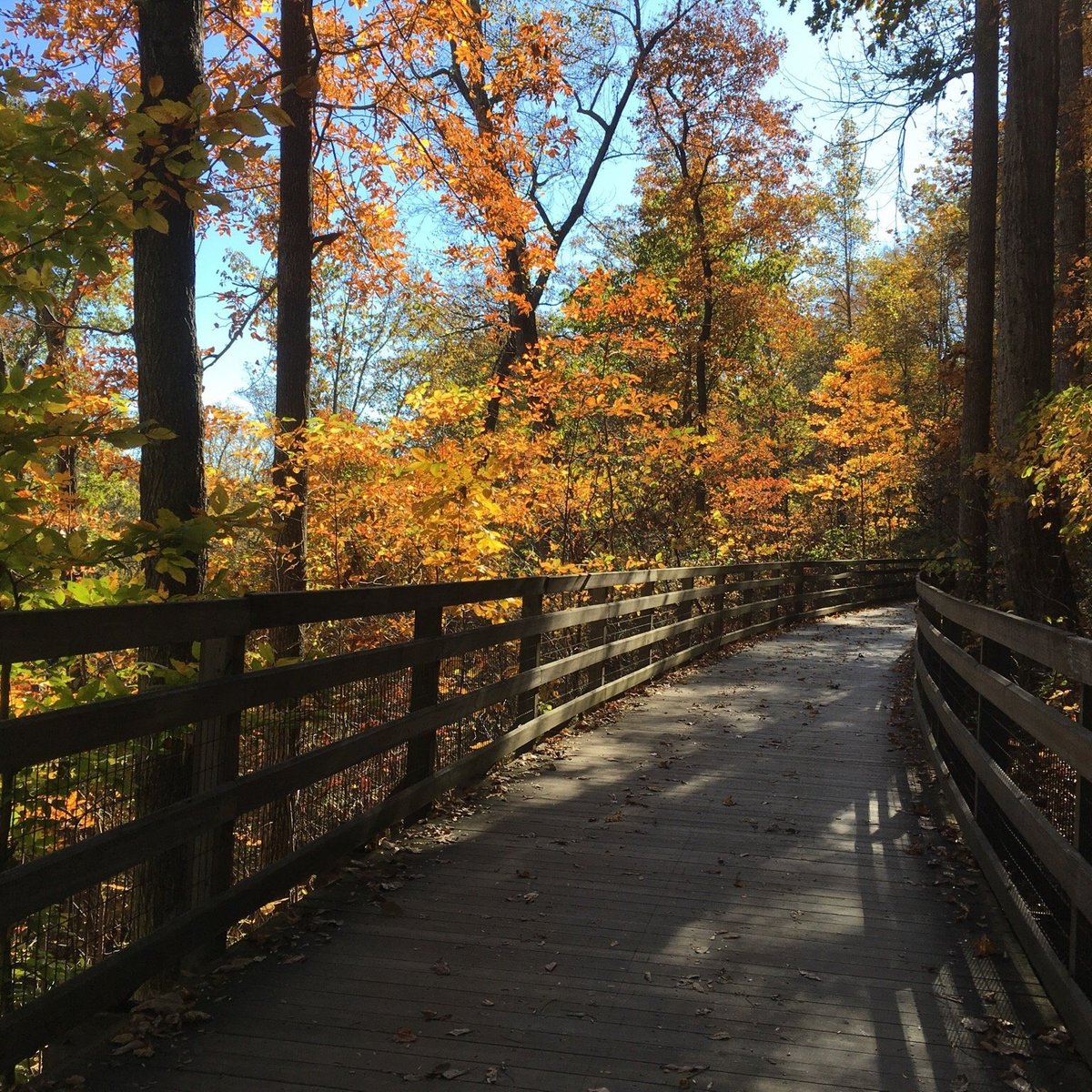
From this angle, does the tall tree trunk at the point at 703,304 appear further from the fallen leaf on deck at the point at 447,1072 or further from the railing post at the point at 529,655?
Answer: the fallen leaf on deck at the point at 447,1072

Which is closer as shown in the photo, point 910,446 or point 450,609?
point 450,609

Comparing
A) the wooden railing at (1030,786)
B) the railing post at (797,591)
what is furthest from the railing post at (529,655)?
the railing post at (797,591)

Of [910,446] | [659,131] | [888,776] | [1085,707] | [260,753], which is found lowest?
[888,776]

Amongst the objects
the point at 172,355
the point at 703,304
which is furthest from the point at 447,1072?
the point at 703,304

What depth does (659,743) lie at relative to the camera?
8.41 m

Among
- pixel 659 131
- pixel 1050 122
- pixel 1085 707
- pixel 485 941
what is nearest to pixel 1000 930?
pixel 1085 707

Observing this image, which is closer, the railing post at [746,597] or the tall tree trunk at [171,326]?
the tall tree trunk at [171,326]

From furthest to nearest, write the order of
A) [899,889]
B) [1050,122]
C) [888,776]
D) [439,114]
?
[439,114] → [1050,122] → [888,776] → [899,889]

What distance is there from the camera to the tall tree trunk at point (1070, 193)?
1523cm

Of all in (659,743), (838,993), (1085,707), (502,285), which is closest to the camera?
(1085,707)

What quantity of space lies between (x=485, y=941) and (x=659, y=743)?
14.8 ft

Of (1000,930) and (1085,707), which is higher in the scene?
(1085,707)

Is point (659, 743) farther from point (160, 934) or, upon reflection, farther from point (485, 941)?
point (160, 934)

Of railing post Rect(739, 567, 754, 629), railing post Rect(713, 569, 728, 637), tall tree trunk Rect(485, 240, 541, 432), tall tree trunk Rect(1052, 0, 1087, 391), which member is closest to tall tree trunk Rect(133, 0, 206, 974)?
railing post Rect(713, 569, 728, 637)
